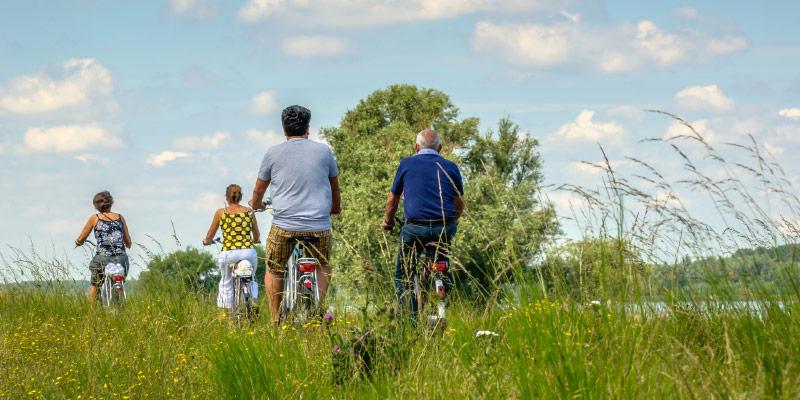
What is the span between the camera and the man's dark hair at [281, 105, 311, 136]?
28.2 feet

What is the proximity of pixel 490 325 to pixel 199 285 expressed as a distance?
459 cm

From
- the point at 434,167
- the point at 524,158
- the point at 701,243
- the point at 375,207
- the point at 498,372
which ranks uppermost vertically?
the point at 524,158

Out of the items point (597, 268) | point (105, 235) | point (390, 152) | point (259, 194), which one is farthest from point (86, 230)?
point (390, 152)

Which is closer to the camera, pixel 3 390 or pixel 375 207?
pixel 3 390

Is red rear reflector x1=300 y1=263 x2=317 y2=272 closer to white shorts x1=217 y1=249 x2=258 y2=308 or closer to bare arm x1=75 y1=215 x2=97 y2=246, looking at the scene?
white shorts x1=217 y1=249 x2=258 y2=308

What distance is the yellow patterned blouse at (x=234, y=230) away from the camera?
1128cm

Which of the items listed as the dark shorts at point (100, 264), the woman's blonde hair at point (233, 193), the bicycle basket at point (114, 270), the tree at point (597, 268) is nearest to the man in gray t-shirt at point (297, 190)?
the woman's blonde hair at point (233, 193)

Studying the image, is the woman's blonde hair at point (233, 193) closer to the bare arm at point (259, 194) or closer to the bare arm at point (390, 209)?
the bare arm at point (259, 194)

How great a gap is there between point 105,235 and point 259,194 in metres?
4.86

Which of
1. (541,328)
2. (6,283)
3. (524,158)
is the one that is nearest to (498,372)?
(541,328)

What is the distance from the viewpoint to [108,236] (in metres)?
13.0

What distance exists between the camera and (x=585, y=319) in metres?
4.83

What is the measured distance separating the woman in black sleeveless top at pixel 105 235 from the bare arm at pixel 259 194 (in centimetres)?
450

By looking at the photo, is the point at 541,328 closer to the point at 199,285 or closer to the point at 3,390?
the point at 3,390
